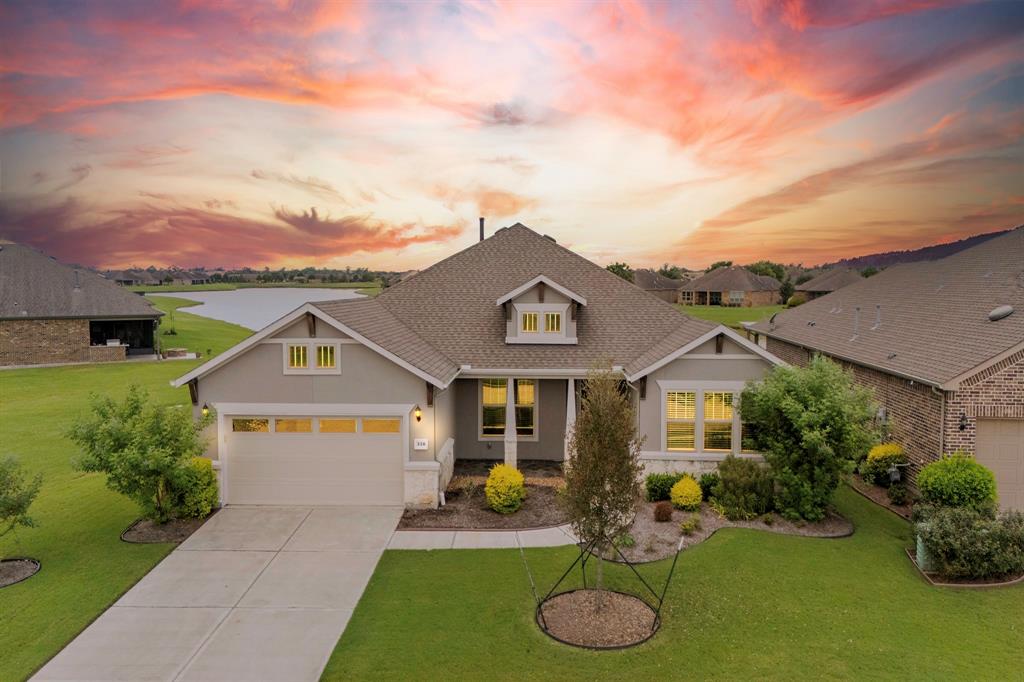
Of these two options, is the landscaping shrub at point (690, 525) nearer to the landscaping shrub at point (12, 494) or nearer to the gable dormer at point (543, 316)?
the gable dormer at point (543, 316)

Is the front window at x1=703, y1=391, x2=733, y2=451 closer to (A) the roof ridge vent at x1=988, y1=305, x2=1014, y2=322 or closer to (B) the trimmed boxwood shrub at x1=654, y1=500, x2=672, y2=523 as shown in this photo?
(B) the trimmed boxwood shrub at x1=654, y1=500, x2=672, y2=523

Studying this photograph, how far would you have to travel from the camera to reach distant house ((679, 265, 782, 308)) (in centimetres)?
9831

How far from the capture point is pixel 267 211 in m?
36.3

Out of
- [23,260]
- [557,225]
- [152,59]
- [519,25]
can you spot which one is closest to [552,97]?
[519,25]

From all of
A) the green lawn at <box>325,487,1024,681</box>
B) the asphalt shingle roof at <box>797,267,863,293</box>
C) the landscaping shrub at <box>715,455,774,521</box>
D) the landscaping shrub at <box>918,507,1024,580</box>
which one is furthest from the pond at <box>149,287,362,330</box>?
the asphalt shingle roof at <box>797,267,863,293</box>

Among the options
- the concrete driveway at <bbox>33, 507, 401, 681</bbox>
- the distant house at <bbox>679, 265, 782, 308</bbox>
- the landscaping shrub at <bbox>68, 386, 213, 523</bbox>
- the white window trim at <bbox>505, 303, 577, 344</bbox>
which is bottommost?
the concrete driveway at <bbox>33, 507, 401, 681</bbox>

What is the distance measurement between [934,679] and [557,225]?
32381 mm

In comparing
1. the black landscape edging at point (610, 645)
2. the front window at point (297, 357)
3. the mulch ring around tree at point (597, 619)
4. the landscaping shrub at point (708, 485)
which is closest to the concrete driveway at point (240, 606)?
the black landscape edging at point (610, 645)

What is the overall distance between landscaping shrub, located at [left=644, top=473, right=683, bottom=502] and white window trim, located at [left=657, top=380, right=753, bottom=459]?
→ 0.77m

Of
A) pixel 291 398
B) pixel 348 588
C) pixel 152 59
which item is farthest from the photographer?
pixel 152 59

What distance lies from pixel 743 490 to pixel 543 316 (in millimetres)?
7970

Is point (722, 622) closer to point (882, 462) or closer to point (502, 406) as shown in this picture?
point (882, 462)

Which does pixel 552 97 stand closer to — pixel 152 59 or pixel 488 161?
pixel 488 161

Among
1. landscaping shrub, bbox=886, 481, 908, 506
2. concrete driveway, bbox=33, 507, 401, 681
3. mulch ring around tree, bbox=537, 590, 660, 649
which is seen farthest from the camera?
landscaping shrub, bbox=886, 481, 908, 506
